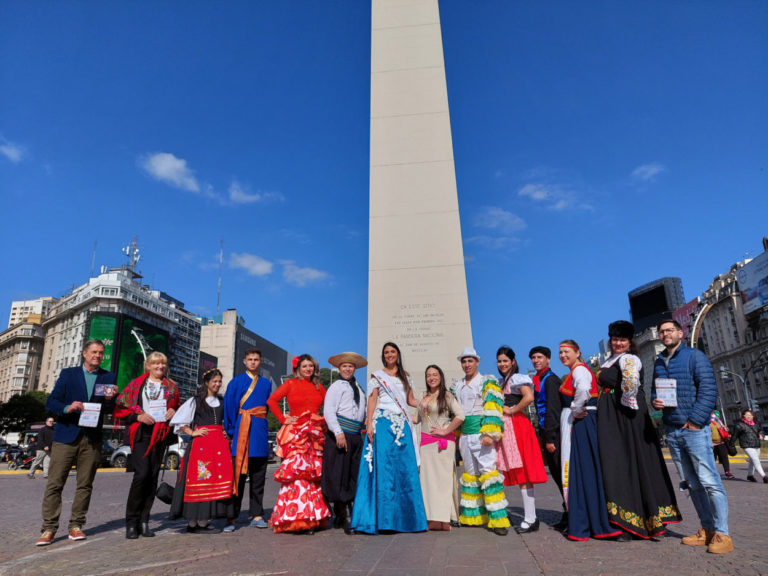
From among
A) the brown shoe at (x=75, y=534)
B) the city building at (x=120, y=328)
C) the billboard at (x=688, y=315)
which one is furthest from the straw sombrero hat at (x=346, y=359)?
the billboard at (x=688, y=315)

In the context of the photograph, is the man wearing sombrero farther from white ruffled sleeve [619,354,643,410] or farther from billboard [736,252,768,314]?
billboard [736,252,768,314]

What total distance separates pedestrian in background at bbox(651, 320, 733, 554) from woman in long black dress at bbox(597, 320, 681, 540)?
6.3 inches

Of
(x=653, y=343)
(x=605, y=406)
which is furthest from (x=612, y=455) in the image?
(x=653, y=343)

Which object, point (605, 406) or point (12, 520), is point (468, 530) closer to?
point (605, 406)

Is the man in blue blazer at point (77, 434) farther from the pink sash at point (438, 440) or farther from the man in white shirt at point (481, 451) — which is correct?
the man in white shirt at point (481, 451)

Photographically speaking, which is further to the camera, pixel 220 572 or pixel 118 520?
pixel 118 520

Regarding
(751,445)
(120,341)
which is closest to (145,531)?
(751,445)

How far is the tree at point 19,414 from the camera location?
46844 mm

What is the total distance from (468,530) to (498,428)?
2.92 ft

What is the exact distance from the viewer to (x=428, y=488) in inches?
183

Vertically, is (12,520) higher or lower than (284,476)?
lower

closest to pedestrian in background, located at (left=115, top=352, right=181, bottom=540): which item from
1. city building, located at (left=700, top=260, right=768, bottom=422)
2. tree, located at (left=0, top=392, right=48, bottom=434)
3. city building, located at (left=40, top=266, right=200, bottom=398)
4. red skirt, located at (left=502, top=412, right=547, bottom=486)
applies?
red skirt, located at (left=502, top=412, right=547, bottom=486)

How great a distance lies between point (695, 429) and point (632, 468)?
0.54 m

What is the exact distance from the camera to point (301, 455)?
473 cm
